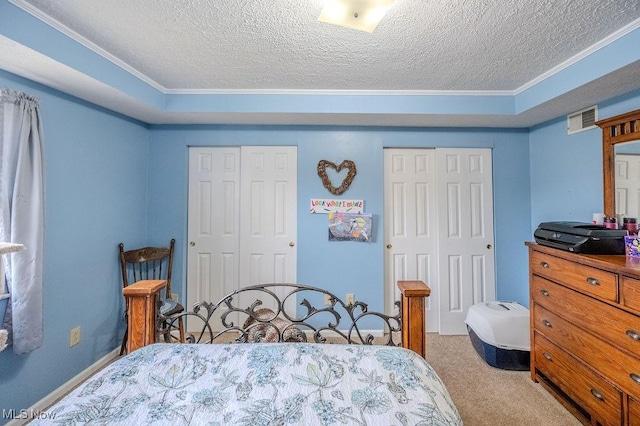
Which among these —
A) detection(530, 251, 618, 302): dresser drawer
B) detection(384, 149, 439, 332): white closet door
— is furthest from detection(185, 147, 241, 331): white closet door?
detection(530, 251, 618, 302): dresser drawer

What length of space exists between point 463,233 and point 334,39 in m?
2.28

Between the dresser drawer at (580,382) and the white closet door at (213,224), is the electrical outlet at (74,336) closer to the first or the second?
the white closet door at (213,224)

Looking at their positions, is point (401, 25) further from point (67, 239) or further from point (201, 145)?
point (67, 239)

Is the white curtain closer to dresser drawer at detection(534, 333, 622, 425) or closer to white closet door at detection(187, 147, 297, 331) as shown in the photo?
white closet door at detection(187, 147, 297, 331)

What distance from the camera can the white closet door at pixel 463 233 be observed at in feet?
9.36

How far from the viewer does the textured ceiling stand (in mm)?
1395

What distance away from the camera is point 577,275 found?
1.65 metres

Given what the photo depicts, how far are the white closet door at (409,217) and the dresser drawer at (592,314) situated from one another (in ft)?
3.41

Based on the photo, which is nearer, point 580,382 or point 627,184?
point 580,382

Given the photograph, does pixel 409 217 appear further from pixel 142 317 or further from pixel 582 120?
pixel 142 317

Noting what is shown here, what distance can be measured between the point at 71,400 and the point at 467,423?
206 cm

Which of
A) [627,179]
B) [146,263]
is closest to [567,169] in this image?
[627,179]

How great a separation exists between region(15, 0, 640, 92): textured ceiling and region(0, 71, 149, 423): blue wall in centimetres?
62

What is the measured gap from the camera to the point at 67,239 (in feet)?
6.53
